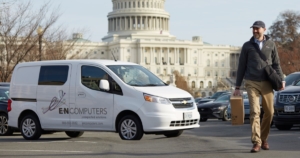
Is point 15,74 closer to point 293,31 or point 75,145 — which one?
point 75,145

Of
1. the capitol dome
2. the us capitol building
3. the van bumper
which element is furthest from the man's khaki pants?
the capitol dome

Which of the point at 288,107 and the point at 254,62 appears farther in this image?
the point at 288,107

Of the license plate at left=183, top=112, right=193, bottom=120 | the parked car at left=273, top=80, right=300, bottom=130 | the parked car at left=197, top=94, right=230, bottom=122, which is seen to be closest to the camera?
the license plate at left=183, top=112, right=193, bottom=120

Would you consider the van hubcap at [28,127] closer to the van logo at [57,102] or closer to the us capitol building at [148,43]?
the van logo at [57,102]

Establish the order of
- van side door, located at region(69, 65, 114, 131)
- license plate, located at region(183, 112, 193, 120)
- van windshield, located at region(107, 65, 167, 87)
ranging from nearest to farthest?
license plate, located at region(183, 112, 193, 120)
van side door, located at region(69, 65, 114, 131)
van windshield, located at region(107, 65, 167, 87)

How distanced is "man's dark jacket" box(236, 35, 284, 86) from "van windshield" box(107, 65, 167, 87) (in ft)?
13.6

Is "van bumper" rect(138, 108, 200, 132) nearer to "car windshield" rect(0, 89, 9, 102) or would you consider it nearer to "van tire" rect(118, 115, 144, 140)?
"van tire" rect(118, 115, 144, 140)

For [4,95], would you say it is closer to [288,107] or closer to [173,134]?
[173,134]

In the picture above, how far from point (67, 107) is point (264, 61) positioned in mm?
5879

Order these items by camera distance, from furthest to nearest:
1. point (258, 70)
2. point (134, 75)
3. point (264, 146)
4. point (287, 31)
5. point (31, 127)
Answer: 1. point (287, 31)
2. point (31, 127)
3. point (134, 75)
4. point (264, 146)
5. point (258, 70)

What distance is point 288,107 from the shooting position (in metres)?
19.2

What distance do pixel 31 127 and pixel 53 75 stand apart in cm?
131

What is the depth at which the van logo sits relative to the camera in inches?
664

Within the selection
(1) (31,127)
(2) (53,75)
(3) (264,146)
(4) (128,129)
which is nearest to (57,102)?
(2) (53,75)
